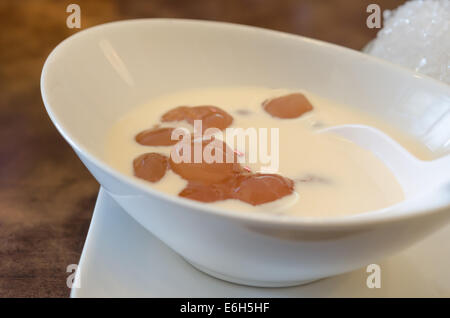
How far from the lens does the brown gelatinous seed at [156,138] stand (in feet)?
2.81

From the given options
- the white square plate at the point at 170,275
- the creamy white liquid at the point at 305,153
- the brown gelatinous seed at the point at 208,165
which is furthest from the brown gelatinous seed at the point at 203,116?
the white square plate at the point at 170,275

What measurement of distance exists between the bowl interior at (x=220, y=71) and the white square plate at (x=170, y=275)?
169 millimetres

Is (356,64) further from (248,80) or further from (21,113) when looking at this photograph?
(21,113)

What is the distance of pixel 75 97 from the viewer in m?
0.85

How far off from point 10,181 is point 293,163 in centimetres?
51

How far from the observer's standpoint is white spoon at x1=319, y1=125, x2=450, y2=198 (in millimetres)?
783

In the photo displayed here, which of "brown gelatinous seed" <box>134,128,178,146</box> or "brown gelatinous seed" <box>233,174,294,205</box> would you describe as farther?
"brown gelatinous seed" <box>134,128,178,146</box>

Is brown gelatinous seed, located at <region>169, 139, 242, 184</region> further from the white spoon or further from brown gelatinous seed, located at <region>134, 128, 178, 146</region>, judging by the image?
the white spoon

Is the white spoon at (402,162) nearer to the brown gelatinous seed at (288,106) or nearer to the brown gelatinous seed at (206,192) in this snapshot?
the brown gelatinous seed at (288,106)

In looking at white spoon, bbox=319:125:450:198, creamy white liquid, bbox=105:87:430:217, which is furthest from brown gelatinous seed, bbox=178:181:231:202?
white spoon, bbox=319:125:450:198

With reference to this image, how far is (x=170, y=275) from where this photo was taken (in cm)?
68

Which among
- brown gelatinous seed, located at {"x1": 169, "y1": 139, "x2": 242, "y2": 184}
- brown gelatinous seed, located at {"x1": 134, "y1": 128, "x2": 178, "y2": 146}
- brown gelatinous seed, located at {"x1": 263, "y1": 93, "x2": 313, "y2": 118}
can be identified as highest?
brown gelatinous seed, located at {"x1": 263, "y1": 93, "x2": 313, "y2": 118}

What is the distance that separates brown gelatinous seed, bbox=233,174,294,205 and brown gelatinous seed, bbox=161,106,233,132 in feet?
0.69

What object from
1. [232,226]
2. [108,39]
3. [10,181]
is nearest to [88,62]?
[108,39]
